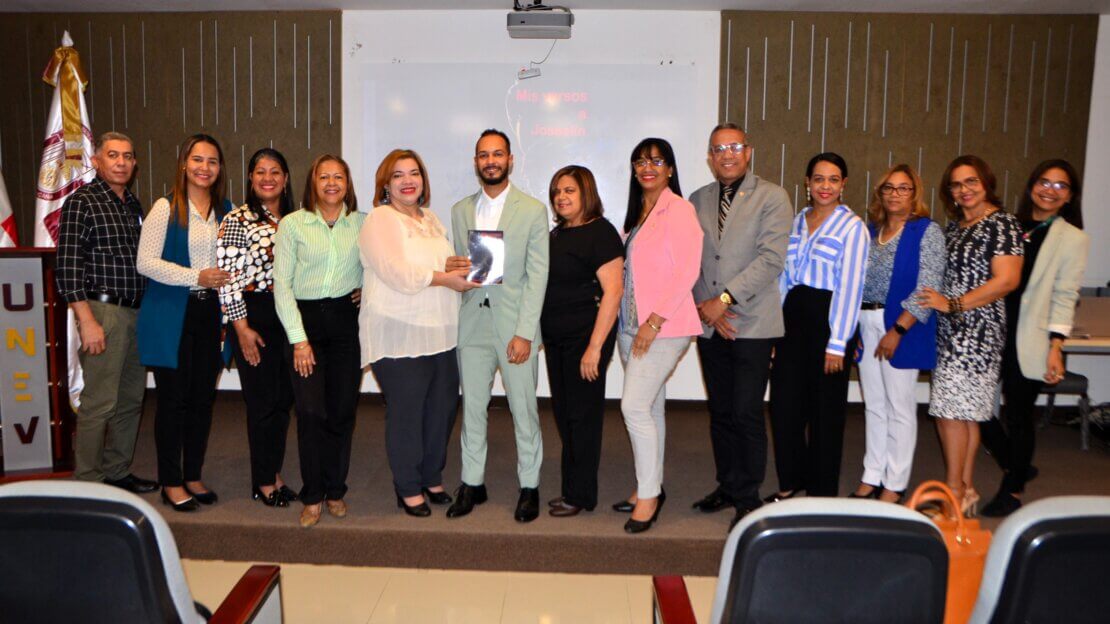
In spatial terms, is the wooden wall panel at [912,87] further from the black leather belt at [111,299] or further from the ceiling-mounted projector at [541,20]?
the black leather belt at [111,299]

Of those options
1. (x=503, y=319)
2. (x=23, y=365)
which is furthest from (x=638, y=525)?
(x=23, y=365)

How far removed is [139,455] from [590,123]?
→ 11.6 feet

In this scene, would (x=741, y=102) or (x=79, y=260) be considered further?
(x=741, y=102)

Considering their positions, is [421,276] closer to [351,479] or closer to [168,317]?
[168,317]

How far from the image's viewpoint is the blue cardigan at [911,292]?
3336 mm

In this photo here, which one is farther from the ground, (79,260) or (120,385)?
(79,260)

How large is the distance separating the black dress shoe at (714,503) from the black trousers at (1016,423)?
1285 mm

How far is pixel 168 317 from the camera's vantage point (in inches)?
131

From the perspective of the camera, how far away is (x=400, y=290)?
124 inches

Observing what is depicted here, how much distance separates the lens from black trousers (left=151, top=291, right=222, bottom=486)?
3379 mm

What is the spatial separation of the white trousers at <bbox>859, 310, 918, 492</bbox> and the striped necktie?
79 cm

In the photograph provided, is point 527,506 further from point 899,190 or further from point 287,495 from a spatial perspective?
point 899,190

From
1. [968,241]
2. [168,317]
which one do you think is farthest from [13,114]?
[968,241]

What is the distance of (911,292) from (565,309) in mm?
1479
